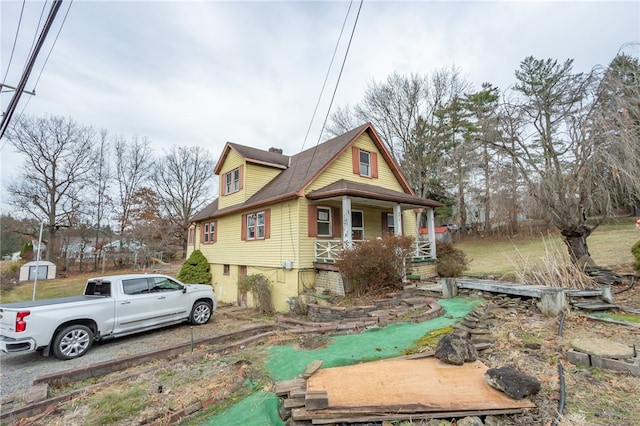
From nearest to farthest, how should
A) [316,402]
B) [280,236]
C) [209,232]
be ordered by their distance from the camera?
[316,402] < [280,236] < [209,232]

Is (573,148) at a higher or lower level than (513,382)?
higher

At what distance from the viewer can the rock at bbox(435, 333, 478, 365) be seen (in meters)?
4.04

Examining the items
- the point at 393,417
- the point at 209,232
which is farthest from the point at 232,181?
the point at 393,417

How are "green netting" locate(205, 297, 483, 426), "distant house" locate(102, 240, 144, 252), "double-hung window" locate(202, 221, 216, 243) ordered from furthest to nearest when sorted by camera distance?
"distant house" locate(102, 240, 144, 252) → "double-hung window" locate(202, 221, 216, 243) → "green netting" locate(205, 297, 483, 426)

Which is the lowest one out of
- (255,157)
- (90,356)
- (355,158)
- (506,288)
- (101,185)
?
(90,356)

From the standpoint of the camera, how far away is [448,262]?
38.9 ft

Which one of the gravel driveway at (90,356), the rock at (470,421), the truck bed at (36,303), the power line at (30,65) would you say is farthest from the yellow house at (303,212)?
the power line at (30,65)

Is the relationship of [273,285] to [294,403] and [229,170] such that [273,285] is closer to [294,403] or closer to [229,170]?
[229,170]

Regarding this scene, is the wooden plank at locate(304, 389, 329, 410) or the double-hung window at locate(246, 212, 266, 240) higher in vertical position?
the double-hung window at locate(246, 212, 266, 240)

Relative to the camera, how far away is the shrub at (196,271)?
1731 centimetres

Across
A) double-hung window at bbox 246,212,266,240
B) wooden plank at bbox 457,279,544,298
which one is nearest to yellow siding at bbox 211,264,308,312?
double-hung window at bbox 246,212,266,240

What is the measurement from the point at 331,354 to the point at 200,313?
6.16 m

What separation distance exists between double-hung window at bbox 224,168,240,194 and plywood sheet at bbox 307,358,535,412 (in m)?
12.9

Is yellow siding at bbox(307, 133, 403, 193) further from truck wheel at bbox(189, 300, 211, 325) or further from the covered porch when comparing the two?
truck wheel at bbox(189, 300, 211, 325)
